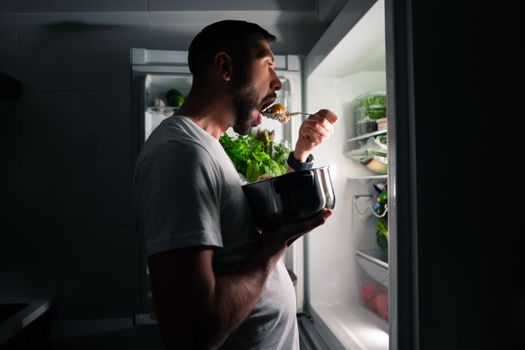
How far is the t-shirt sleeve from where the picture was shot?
0.52 meters

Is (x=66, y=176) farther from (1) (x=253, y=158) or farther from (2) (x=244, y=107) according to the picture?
(2) (x=244, y=107)

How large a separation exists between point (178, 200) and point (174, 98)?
1028mm

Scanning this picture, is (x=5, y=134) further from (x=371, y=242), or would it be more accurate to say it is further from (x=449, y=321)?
(x=449, y=321)

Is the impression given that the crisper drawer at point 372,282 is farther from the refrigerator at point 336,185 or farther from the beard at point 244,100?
the beard at point 244,100

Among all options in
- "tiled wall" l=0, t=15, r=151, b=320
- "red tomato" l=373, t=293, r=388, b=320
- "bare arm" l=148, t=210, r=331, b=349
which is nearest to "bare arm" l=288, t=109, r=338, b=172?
"bare arm" l=148, t=210, r=331, b=349

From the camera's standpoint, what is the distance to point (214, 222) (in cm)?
56

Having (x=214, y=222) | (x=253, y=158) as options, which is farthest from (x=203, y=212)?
(x=253, y=158)

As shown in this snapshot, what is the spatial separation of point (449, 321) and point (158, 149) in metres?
0.66

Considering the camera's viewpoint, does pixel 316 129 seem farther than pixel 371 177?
No

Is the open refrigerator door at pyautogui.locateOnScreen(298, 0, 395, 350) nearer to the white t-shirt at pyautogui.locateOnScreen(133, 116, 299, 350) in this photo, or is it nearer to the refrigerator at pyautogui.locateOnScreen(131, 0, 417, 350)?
the refrigerator at pyautogui.locateOnScreen(131, 0, 417, 350)

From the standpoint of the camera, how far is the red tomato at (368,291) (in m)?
1.49

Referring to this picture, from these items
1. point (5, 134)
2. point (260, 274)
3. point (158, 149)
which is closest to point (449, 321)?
point (260, 274)

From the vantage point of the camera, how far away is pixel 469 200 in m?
0.74

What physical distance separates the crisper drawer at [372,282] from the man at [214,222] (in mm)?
681
